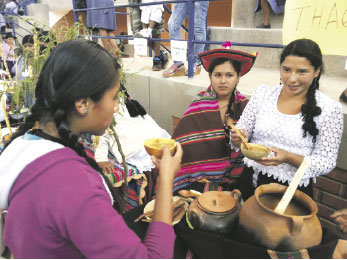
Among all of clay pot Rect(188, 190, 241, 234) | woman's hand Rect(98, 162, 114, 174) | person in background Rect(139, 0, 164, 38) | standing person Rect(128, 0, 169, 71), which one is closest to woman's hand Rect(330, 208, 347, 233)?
clay pot Rect(188, 190, 241, 234)

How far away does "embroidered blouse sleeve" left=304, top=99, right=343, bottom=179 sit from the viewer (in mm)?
1505

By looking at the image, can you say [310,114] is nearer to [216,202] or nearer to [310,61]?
[310,61]

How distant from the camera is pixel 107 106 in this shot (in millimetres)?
1014

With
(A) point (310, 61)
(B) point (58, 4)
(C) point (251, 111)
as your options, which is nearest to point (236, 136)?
(C) point (251, 111)

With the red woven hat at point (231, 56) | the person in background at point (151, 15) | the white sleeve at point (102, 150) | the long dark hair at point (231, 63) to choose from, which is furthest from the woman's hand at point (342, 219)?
the person in background at point (151, 15)

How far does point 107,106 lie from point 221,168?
4.71 feet

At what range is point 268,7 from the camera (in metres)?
4.48

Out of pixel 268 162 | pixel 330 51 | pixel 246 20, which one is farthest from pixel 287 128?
pixel 246 20

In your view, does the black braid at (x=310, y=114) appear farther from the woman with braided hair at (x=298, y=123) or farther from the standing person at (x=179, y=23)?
the standing person at (x=179, y=23)

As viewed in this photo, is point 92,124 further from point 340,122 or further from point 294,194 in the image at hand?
point 340,122

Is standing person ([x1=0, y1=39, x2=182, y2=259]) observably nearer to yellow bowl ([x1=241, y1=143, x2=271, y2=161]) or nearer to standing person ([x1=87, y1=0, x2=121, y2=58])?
yellow bowl ([x1=241, y1=143, x2=271, y2=161])

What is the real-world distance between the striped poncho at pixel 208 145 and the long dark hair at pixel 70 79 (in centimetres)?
135

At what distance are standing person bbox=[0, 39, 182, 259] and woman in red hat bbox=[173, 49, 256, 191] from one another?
1207 millimetres

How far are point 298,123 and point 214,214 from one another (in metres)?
0.80
